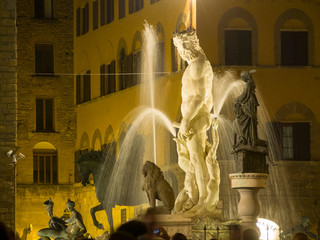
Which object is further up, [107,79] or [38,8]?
[38,8]

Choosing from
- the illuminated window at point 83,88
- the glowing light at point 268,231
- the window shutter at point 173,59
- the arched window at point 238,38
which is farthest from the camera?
the illuminated window at point 83,88

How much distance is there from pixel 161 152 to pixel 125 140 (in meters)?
3.60

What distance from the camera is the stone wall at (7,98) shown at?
29.8 metres

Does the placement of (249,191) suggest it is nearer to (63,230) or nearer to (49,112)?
(63,230)

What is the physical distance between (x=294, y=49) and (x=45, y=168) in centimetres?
1678

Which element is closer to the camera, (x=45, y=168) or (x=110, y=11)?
(x=110, y=11)

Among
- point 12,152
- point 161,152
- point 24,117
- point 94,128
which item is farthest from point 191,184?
point 24,117

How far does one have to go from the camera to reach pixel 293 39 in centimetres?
3941

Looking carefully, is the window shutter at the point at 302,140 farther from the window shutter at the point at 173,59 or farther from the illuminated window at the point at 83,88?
the illuminated window at the point at 83,88

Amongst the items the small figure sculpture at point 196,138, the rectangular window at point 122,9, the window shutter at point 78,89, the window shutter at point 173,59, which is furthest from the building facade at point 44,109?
the small figure sculpture at point 196,138

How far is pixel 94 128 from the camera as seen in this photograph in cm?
4903

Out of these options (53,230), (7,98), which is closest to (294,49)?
(7,98)

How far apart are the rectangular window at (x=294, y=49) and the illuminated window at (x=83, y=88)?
1305cm

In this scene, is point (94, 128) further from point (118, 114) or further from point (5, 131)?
point (5, 131)
